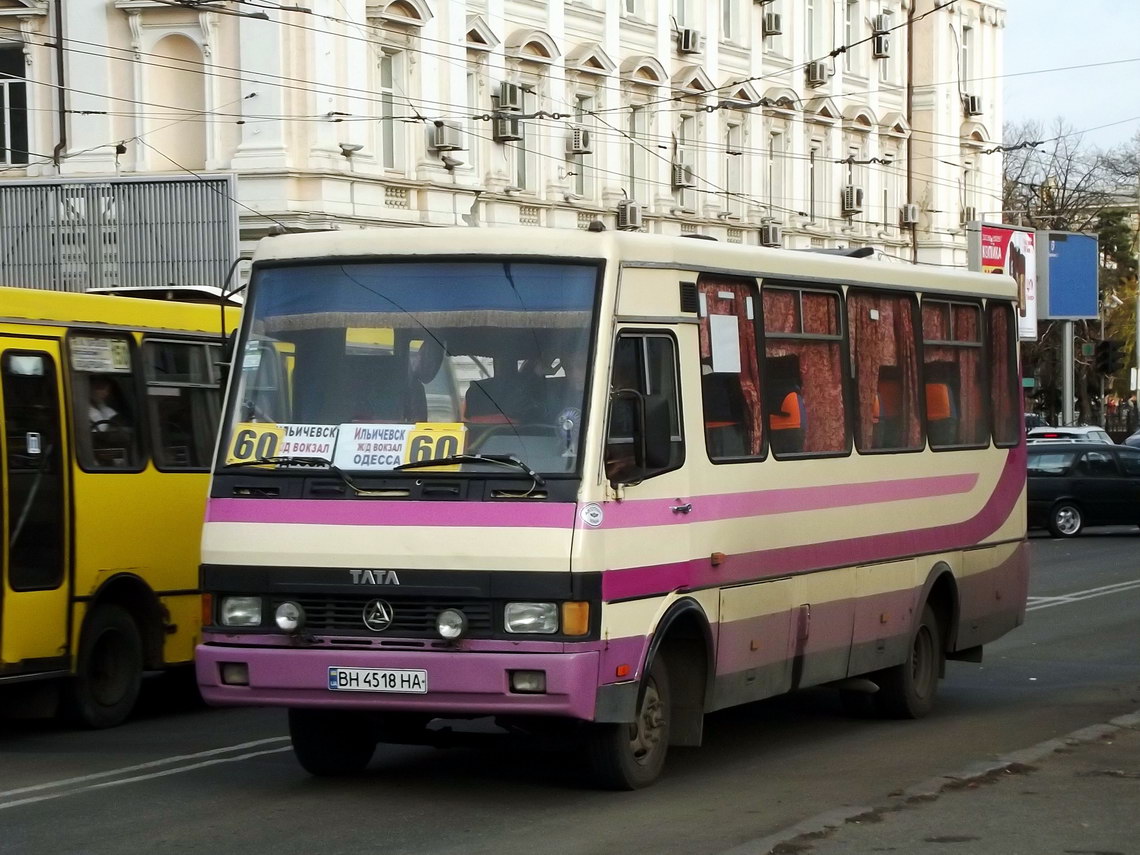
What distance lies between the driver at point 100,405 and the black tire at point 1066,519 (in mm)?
24705

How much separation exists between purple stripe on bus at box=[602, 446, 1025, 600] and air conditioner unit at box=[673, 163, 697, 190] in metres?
31.9

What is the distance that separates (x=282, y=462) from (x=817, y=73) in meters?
43.9

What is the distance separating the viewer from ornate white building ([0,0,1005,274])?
35375 mm

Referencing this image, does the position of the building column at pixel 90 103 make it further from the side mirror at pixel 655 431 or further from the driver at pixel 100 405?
the side mirror at pixel 655 431

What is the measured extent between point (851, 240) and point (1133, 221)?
5034 centimetres

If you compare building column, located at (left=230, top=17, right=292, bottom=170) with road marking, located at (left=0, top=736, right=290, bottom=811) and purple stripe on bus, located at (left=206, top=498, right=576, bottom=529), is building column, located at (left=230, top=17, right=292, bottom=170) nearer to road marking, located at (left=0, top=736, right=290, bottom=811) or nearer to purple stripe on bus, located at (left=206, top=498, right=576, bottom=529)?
road marking, located at (left=0, top=736, right=290, bottom=811)

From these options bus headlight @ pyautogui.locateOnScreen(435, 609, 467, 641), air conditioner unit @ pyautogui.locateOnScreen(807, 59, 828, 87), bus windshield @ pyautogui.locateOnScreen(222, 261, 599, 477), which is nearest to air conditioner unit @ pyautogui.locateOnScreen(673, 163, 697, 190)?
air conditioner unit @ pyautogui.locateOnScreen(807, 59, 828, 87)

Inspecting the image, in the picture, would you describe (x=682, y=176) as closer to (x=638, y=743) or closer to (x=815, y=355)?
(x=815, y=355)

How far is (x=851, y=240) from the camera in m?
54.4

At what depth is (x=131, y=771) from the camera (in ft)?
34.4

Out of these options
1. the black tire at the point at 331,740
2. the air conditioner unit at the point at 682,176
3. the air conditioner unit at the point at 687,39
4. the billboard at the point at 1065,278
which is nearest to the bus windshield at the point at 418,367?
the black tire at the point at 331,740

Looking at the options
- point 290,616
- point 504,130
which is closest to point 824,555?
point 290,616

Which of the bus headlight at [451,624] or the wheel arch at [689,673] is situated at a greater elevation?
the bus headlight at [451,624]

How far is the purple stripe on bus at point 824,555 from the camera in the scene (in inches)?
366
